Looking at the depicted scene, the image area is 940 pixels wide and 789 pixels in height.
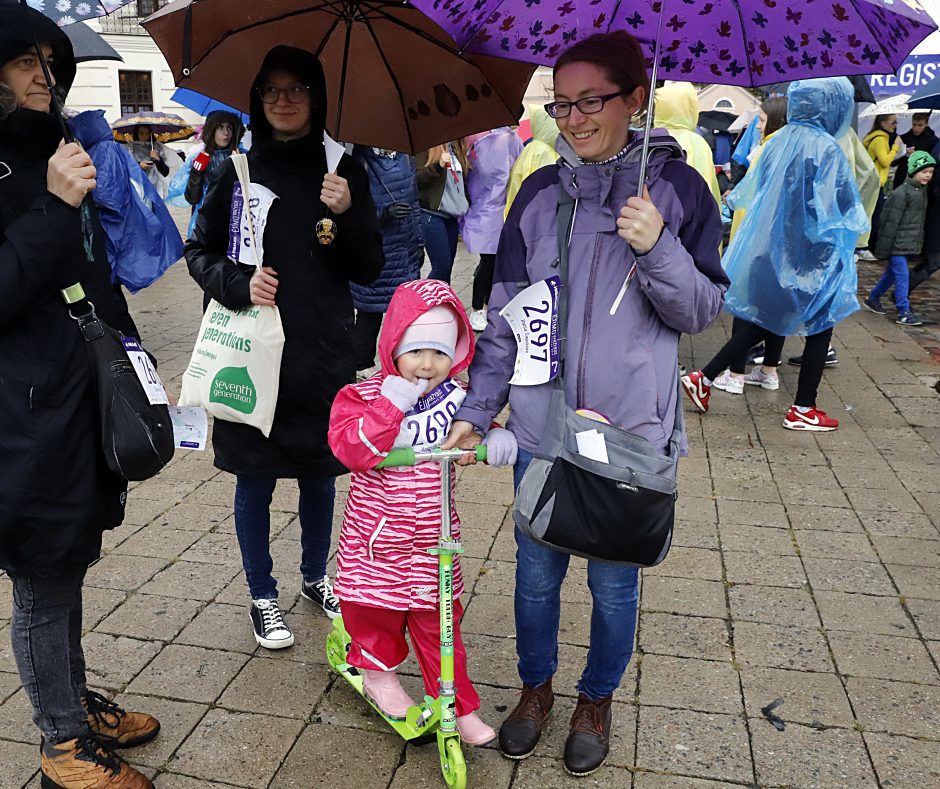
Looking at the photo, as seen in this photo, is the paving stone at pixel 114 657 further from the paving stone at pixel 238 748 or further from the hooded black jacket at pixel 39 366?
the hooded black jacket at pixel 39 366

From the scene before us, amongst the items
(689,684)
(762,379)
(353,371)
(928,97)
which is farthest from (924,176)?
(353,371)

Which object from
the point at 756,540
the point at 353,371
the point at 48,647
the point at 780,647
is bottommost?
the point at 756,540

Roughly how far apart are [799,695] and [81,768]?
2.16 m

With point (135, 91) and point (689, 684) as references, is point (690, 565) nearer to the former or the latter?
point (689, 684)

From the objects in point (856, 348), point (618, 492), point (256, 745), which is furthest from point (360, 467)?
point (856, 348)

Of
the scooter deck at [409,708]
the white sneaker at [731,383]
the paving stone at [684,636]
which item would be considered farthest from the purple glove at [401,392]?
the white sneaker at [731,383]

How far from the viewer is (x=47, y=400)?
220 centimetres

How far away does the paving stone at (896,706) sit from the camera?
2865 mm

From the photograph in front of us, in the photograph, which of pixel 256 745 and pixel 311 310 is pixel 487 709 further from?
pixel 311 310

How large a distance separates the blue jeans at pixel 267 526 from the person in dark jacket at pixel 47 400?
736 millimetres

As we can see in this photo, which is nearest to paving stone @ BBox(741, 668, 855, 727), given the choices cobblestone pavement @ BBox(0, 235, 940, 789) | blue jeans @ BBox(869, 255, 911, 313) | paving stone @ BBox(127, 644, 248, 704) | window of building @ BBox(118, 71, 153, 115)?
cobblestone pavement @ BBox(0, 235, 940, 789)

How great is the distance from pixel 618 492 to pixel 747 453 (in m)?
3.29

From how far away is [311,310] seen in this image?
3004 millimetres

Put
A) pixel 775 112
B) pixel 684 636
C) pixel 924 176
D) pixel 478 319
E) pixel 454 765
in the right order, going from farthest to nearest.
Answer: pixel 924 176
pixel 478 319
pixel 775 112
pixel 684 636
pixel 454 765
